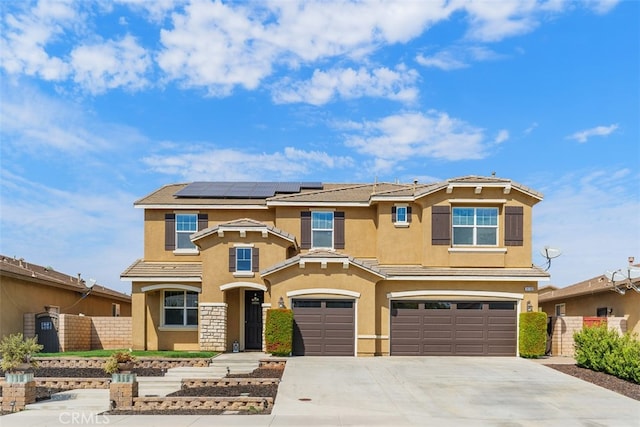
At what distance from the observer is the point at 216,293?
22.9 m

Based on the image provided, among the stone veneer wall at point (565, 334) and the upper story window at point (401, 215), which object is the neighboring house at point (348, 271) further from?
the stone veneer wall at point (565, 334)

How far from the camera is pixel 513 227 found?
76.8 ft

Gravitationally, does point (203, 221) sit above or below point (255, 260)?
above

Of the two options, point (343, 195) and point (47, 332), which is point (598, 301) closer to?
point (343, 195)

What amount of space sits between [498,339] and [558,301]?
9498 mm

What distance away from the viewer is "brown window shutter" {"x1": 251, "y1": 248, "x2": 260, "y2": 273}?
23109 millimetres

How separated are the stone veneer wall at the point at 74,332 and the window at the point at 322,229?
982cm

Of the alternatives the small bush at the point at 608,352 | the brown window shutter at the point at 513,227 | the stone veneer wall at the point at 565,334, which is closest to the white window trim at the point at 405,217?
the brown window shutter at the point at 513,227

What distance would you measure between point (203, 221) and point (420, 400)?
548 inches

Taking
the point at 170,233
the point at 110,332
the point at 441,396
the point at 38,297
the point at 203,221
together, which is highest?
the point at 203,221

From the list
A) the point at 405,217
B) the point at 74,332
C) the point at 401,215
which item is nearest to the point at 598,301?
the point at 405,217

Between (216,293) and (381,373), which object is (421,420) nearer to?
(381,373)

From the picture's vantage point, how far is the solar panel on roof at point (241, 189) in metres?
26.1

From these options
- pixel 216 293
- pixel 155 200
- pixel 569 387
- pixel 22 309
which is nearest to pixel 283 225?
pixel 216 293
